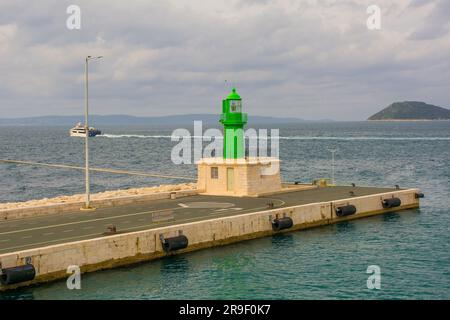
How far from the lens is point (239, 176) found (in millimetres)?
48875

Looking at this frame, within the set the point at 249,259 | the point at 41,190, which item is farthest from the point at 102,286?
the point at 41,190

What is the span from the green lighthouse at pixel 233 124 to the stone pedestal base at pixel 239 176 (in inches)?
34.9

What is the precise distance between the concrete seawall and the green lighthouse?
32.7 feet

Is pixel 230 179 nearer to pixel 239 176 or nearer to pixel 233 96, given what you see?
pixel 239 176

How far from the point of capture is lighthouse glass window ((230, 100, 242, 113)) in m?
50.9

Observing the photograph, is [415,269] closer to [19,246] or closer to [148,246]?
[148,246]

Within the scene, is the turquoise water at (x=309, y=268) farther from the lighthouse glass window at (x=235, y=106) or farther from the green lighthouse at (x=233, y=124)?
the lighthouse glass window at (x=235, y=106)

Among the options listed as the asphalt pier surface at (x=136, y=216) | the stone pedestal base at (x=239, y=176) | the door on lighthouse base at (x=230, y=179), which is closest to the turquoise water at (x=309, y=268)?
the asphalt pier surface at (x=136, y=216)

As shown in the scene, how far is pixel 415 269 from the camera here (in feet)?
104

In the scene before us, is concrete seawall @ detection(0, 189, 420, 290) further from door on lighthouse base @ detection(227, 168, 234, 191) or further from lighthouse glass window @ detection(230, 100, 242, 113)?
lighthouse glass window @ detection(230, 100, 242, 113)

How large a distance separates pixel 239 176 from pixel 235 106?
19.6 feet

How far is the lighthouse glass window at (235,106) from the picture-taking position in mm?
50875

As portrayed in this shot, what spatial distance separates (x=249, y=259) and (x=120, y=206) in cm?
1316

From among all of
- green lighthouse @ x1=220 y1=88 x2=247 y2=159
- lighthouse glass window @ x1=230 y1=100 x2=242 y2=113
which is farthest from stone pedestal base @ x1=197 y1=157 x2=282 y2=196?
lighthouse glass window @ x1=230 y1=100 x2=242 y2=113
